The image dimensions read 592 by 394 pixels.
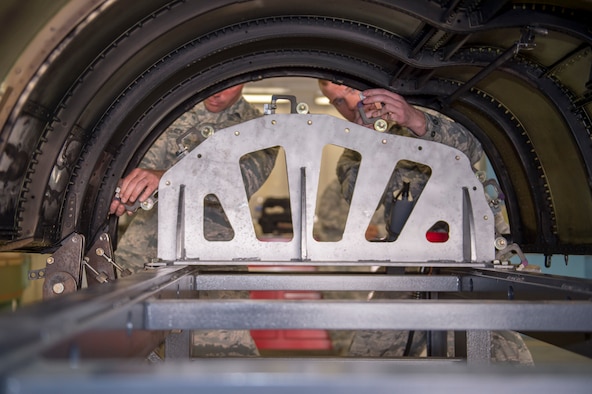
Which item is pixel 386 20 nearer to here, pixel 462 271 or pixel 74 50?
pixel 462 271

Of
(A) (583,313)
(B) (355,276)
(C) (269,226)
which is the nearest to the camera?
(A) (583,313)

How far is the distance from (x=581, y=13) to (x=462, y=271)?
1189 mm

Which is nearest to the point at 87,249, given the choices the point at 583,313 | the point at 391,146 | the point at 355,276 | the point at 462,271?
the point at 355,276

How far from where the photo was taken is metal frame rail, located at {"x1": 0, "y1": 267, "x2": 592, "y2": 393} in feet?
2.87

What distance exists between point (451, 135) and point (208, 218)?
156cm

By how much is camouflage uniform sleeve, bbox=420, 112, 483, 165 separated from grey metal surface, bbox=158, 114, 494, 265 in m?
0.50

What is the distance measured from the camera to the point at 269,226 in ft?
30.8

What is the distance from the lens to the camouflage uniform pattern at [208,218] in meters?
3.67

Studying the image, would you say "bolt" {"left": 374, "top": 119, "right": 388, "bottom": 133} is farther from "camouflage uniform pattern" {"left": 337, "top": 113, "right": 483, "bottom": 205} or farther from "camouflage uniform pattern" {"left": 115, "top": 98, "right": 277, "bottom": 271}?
"camouflage uniform pattern" {"left": 115, "top": 98, "right": 277, "bottom": 271}

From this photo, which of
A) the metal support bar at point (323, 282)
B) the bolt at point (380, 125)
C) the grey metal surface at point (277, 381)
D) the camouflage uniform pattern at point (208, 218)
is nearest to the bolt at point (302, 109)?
the bolt at point (380, 125)

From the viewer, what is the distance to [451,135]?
333cm

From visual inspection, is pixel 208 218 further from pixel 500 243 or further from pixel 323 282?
pixel 500 243

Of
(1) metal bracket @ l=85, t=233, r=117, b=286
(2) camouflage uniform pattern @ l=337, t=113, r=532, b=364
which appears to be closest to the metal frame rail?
(1) metal bracket @ l=85, t=233, r=117, b=286

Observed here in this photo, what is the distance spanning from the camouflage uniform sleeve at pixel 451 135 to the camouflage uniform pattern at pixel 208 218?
970mm
